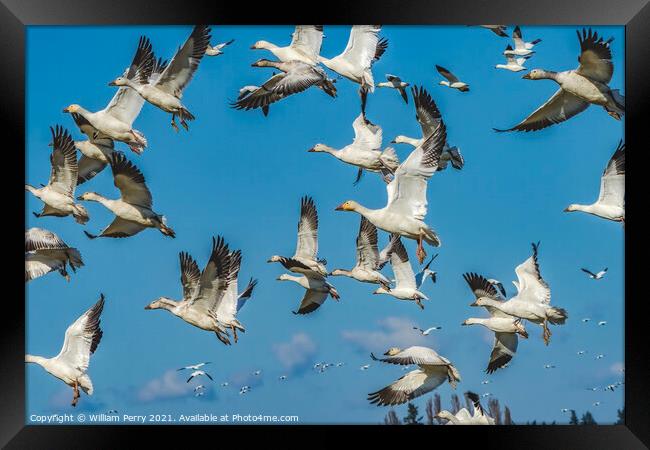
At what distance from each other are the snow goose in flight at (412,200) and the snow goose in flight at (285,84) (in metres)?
0.93

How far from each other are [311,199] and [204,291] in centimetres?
116

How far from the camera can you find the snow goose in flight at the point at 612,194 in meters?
9.04

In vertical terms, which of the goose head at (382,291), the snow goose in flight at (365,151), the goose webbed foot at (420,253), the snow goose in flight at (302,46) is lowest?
the goose head at (382,291)

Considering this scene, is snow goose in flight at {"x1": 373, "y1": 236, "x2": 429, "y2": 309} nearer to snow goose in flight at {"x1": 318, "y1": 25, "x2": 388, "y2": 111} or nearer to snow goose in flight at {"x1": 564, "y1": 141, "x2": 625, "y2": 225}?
snow goose in flight at {"x1": 318, "y1": 25, "x2": 388, "y2": 111}

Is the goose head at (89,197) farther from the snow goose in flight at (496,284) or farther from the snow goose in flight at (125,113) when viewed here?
the snow goose in flight at (496,284)

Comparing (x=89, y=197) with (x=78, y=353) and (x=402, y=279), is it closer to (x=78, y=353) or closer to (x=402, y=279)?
(x=78, y=353)

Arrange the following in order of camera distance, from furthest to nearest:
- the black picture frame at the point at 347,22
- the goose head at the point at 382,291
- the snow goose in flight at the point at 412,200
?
the goose head at the point at 382,291
the snow goose in flight at the point at 412,200
the black picture frame at the point at 347,22

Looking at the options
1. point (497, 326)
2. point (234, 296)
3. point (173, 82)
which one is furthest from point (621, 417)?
point (173, 82)

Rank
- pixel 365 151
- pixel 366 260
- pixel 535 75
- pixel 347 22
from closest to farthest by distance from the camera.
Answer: pixel 347 22
pixel 535 75
pixel 365 151
pixel 366 260

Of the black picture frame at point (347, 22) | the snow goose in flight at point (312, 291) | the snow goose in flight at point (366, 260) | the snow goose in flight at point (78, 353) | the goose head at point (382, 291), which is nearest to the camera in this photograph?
the black picture frame at point (347, 22)

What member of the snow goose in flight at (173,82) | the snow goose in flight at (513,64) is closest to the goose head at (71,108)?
the snow goose in flight at (173,82)

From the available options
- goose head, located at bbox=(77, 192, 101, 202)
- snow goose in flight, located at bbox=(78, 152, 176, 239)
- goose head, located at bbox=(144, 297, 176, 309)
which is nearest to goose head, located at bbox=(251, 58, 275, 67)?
snow goose in flight, located at bbox=(78, 152, 176, 239)

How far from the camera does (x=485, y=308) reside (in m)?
9.22

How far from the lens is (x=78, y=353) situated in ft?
29.9
